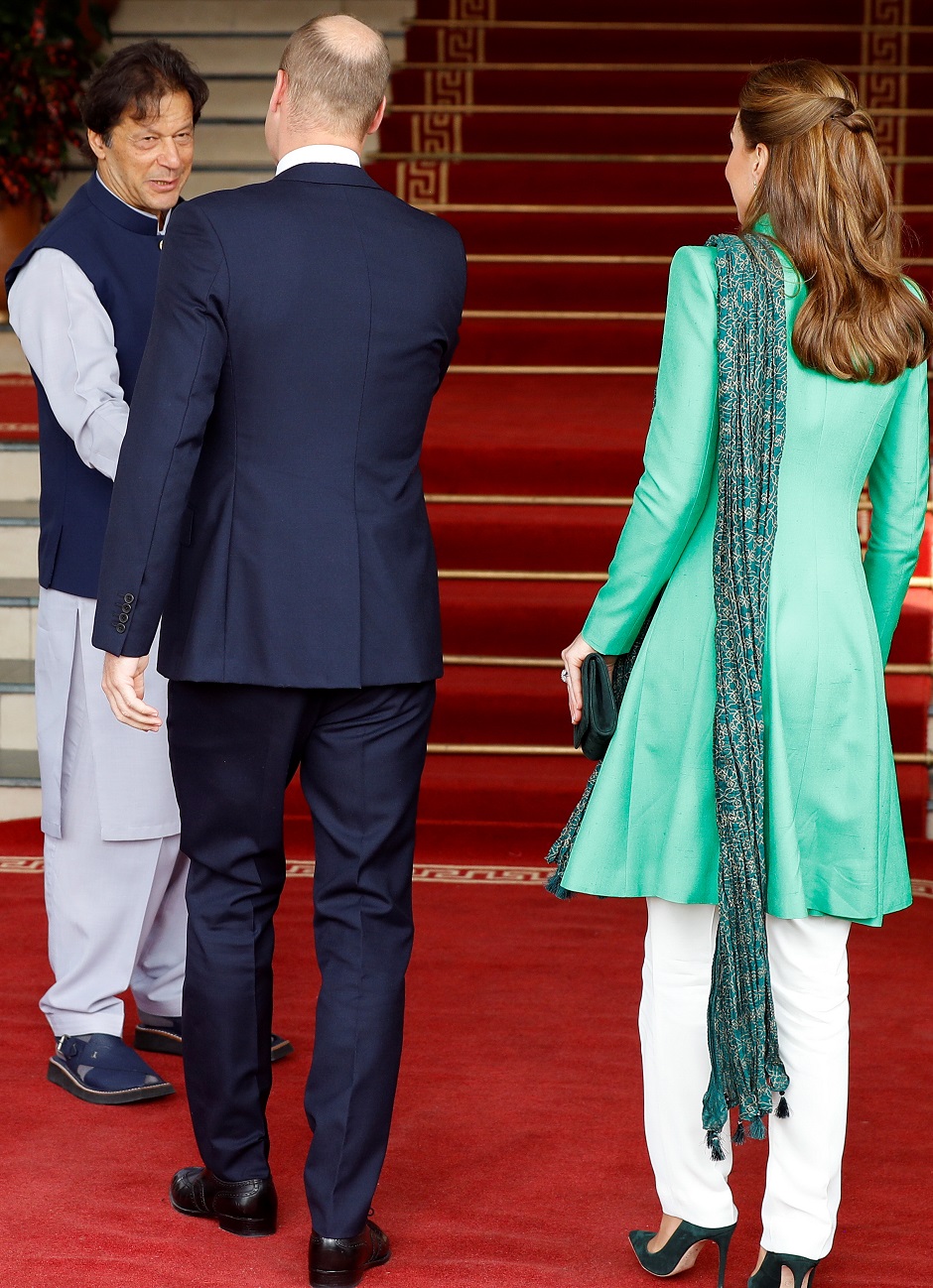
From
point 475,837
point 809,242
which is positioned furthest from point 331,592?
point 475,837

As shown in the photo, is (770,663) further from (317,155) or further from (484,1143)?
(484,1143)

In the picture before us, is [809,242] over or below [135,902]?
over

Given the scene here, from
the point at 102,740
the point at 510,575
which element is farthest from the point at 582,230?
the point at 102,740

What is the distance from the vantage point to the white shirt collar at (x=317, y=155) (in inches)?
72.0

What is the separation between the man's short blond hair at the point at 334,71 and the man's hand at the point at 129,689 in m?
0.68

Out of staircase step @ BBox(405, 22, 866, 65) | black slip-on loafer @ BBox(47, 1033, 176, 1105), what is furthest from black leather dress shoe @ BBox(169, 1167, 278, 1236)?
staircase step @ BBox(405, 22, 866, 65)

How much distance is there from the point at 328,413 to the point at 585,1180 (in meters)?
1.18

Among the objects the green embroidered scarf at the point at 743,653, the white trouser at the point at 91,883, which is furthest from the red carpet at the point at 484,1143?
the green embroidered scarf at the point at 743,653

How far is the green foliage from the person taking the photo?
18.5ft

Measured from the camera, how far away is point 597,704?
1.88 metres

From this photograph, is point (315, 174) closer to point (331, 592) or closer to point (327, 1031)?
point (331, 592)

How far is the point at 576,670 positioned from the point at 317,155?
69cm

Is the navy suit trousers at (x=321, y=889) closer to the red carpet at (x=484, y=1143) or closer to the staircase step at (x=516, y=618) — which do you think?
the red carpet at (x=484, y=1143)

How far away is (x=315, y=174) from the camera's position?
1823 mm
